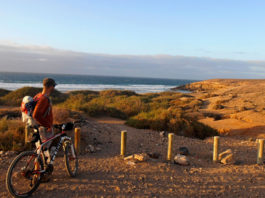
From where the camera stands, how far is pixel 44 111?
4133 mm

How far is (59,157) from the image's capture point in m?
6.50

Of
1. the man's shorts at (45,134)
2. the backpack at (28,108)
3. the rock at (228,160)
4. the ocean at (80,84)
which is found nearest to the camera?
the backpack at (28,108)

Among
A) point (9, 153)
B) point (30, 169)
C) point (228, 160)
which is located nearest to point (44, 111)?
point (30, 169)

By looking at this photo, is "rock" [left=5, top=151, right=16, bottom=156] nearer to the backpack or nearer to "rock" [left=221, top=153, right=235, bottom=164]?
the backpack

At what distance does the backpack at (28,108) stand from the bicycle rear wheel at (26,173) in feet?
1.85

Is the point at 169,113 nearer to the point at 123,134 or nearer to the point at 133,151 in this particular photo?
the point at 133,151

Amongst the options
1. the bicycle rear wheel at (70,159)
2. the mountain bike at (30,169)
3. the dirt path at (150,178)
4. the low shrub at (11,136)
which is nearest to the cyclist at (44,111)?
the mountain bike at (30,169)

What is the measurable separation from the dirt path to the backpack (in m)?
1.40

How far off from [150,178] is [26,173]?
2623 millimetres

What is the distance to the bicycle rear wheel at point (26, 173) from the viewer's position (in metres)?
4.00

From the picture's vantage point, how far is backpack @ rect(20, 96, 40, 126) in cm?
397

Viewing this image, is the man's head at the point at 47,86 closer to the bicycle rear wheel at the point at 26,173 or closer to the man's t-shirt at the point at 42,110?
the man's t-shirt at the point at 42,110

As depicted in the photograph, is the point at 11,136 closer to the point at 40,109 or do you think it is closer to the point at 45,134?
the point at 45,134

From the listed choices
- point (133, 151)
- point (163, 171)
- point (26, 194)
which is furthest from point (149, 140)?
point (26, 194)
